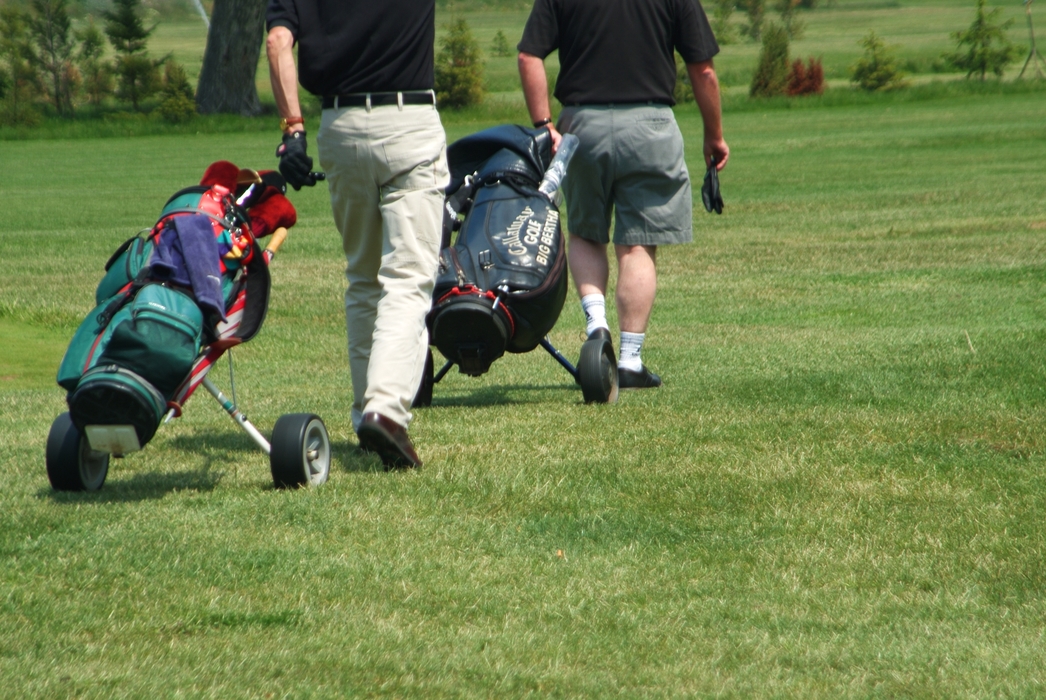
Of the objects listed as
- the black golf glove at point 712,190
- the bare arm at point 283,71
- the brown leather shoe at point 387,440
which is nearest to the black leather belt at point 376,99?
the bare arm at point 283,71

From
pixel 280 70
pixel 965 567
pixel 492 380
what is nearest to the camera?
pixel 965 567

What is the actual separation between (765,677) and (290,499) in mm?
1834

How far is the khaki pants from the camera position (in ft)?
15.4

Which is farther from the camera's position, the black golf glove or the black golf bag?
the black golf glove

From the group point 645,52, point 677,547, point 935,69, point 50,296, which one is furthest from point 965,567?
point 935,69

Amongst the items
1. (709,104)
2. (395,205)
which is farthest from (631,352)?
(395,205)

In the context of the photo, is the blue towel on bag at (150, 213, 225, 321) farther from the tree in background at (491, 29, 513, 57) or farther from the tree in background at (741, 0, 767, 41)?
the tree in background at (741, 0, 767, 41)

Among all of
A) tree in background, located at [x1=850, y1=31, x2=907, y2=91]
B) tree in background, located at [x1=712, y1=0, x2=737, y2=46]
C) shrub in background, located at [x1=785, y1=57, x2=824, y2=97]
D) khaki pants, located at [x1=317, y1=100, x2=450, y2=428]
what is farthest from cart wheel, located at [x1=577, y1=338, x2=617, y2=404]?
tree in background, located at [x1=712, y1=0, x2=737, y2=46]

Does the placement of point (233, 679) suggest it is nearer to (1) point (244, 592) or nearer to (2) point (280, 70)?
(1) point (244, 592)

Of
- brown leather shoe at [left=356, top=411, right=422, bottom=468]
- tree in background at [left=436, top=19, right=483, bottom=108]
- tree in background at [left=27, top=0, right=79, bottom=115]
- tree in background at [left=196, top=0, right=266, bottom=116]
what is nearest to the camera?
brown leather shoe at [left=356, top=411, right=422, bottom=468]

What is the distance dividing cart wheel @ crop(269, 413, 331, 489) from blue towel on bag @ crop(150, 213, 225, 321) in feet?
1.37

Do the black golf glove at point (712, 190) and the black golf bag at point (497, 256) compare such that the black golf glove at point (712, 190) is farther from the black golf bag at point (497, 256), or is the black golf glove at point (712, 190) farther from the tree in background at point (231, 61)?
the tree in background at point (231, 61)

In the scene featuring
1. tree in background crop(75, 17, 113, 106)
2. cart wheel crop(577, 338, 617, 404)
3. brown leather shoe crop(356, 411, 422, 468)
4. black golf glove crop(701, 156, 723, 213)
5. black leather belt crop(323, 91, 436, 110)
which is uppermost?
black leather belt crop(323, 91, 436, 110)

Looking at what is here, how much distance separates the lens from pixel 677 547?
153 inches
